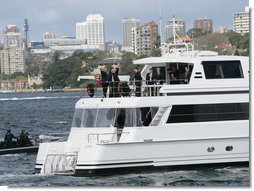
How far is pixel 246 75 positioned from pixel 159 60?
8.33 feet

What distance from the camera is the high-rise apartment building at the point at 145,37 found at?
65.6 meters

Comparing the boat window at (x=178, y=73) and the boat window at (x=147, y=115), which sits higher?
the boat window at (x=178, y=73)

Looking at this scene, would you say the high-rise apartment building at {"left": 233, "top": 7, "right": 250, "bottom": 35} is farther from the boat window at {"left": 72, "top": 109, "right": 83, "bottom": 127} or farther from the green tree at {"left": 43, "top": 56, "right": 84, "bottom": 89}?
the boat window at {"left": 72, "top": 109, "right": 83, "bottom": 127}

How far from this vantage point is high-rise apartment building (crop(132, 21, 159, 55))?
65625 millimetres

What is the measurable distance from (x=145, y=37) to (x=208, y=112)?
145 feet

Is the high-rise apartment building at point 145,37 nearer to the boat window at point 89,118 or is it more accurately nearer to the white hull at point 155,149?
the boat window at point 89,118

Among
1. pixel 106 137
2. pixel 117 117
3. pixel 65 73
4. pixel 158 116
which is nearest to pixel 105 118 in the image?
pixel 117 117

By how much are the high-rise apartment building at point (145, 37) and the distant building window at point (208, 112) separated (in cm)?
3421

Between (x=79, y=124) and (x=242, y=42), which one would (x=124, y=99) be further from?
(x=242, y=42)

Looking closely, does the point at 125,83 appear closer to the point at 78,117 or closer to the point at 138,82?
the point at 138,82

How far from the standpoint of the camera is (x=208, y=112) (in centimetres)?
2769

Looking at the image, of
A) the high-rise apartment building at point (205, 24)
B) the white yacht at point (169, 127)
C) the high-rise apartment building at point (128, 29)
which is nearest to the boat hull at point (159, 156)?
the white yacht at point (169, 127)

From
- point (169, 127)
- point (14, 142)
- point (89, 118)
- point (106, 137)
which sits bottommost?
point (14, 142)

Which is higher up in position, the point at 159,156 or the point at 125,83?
the point at 125,83
